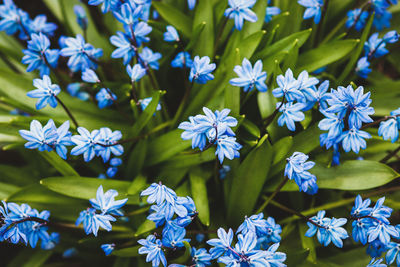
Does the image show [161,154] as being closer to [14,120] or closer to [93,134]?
[93,134]

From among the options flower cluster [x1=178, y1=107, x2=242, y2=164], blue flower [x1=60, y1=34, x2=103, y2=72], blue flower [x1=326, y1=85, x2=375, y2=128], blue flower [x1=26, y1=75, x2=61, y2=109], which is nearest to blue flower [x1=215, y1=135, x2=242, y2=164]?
flower cluster [x1=178, y1=107, x2=242, y2=164]

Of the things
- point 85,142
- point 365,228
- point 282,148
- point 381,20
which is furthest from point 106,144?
point 381,20

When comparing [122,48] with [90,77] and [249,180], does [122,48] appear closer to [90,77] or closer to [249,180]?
[90,77]

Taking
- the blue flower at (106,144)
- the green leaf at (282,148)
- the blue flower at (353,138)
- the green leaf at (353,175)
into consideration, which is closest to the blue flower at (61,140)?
the blue flower at (106,144)

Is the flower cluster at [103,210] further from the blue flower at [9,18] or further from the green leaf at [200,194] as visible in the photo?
the blue flower at [9,18]

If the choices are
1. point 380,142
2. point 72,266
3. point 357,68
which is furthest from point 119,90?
point 380,142

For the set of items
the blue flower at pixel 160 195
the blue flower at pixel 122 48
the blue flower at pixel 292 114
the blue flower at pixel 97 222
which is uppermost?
the blue flower at pixel 122 48

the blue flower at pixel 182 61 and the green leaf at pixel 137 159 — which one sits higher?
the blue flower at pixel 182 61
